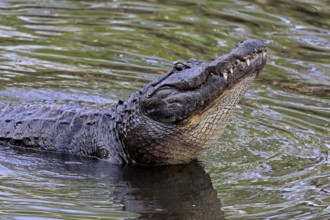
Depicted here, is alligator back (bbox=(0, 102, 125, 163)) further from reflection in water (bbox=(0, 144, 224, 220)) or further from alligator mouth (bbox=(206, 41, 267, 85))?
alligator mouth (bbox=(206, 41, 267, 85))

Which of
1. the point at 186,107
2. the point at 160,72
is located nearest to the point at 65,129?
the point at 186,107

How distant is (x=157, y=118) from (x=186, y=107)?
0.33m

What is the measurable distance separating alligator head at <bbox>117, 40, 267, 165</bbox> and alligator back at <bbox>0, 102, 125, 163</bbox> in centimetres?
17

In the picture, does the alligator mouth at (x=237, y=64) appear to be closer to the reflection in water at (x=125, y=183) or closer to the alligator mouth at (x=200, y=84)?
the alligator mouth at (x=200, y=84)

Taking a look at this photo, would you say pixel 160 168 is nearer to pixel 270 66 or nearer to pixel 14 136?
pixel 14 136

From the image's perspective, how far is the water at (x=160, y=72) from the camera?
6438 mm

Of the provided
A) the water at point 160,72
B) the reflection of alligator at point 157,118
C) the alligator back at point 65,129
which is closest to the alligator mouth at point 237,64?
the reflection of alligator at point 157,118

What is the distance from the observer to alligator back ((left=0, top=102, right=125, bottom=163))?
7.86m

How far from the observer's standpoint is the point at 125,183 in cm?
712

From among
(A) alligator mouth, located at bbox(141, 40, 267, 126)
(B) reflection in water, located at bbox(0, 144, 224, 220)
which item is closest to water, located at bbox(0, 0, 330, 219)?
(B) reflection in water, located at bbox(0, 144, 224, 220)

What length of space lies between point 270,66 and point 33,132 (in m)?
3.58

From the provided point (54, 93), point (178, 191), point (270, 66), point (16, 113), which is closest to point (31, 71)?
point (54, 93)

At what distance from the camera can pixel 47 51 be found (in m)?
11.0

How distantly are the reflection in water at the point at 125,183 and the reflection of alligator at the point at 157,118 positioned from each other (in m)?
0.14
